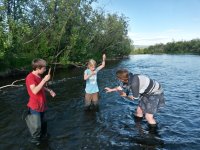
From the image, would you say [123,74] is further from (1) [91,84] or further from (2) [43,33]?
(2) [43,33]

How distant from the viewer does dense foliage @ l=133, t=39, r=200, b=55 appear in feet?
363

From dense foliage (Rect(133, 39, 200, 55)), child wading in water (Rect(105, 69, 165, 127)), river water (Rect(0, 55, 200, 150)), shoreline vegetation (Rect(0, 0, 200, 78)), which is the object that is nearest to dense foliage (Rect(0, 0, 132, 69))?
shoreline vegetation (Rect(0, 0, 200, 78))

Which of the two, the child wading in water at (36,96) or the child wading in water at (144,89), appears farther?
the child wading in water at (144,89)

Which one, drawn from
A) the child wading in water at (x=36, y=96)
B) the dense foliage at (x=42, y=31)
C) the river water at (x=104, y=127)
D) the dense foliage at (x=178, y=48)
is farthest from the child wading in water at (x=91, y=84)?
the dense foliage at (x=178, y=48)

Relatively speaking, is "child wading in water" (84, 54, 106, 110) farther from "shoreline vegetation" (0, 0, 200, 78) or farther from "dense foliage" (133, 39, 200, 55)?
"dense foliage" (133, 39, 200, 55)

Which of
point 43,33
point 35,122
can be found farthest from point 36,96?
point 43,33

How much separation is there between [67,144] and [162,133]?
3.27 meters

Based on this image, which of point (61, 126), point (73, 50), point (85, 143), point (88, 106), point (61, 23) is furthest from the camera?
point (73, 50)

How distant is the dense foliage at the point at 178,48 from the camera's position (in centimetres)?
11075

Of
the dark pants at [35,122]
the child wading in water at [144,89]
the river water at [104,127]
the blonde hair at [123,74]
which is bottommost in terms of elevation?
the river water at [104,127]

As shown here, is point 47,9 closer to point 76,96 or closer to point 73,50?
point 73,50

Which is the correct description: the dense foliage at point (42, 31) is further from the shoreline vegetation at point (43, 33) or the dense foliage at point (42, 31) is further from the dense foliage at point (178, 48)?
the dense foliage at point (178, 48)

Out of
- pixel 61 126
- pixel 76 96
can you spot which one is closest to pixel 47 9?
pixel 76 96

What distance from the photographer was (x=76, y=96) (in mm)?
16250
